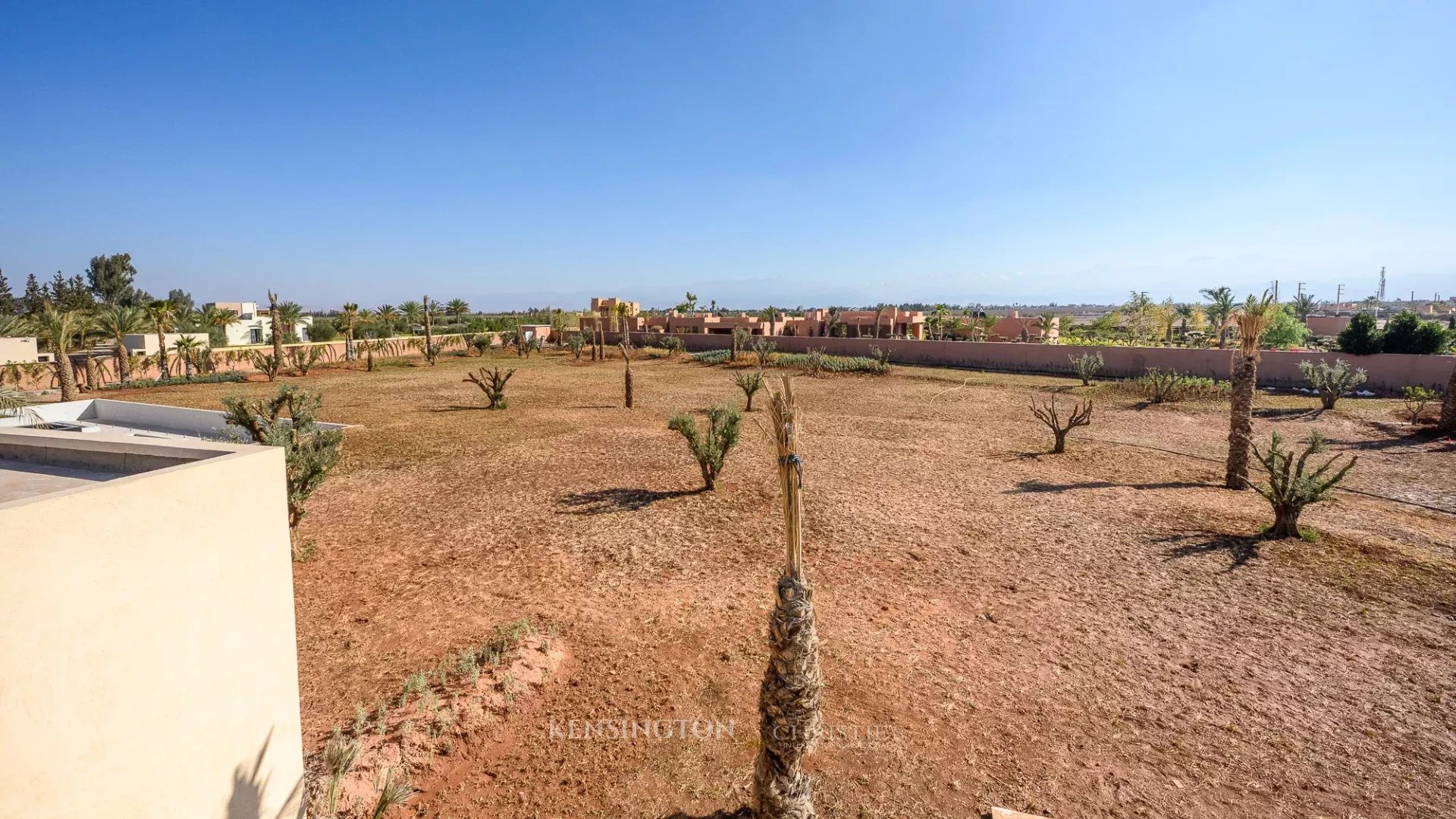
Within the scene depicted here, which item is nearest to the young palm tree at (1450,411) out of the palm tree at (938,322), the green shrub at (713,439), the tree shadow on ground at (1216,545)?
the tree shadow on ground at (1216,545)

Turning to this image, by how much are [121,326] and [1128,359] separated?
42.2 m

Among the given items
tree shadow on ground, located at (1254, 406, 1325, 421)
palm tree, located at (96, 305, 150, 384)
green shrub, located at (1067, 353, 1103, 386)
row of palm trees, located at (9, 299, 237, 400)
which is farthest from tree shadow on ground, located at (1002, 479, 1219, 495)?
palm tree, located at (96, 305, 150, 384)

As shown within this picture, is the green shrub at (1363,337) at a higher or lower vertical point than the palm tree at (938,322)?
lower

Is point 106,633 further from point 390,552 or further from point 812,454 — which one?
point 812,454

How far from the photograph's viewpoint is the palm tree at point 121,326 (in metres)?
25.0

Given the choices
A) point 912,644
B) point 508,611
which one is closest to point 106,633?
point 508,611

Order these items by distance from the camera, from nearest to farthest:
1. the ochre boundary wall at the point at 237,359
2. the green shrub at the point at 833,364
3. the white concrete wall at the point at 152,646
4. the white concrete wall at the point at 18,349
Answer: the white concrete wall at the point at 152,646 < the ochre boundary wall at the point at 237,359 < the white concrete wall at the point at 18,349 < the green shrub at the point at 833,364

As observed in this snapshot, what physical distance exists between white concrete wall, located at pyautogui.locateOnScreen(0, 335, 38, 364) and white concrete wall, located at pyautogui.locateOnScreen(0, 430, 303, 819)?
34.6 m

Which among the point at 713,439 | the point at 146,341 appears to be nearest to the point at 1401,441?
the point at 713,439

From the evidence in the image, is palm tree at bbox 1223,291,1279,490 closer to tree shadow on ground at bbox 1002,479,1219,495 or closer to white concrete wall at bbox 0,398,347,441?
tree shadow on ground at bbox 1002,479,1219,495

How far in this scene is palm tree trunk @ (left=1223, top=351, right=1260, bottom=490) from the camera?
1104 cm

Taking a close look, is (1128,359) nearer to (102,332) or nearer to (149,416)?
(149,416)

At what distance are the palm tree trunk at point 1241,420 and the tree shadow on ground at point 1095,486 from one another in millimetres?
384

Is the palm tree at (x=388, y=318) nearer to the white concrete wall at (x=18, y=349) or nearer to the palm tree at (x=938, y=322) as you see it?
the white concrete wall at (x=18, y=349)
